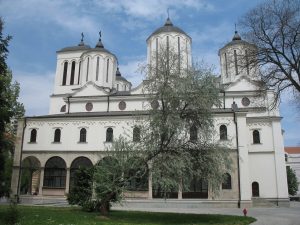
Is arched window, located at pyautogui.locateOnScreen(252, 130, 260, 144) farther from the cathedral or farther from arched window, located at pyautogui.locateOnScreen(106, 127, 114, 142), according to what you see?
arched window, located at pyautogui.locateOnScreen(106, 127, 114, 142)

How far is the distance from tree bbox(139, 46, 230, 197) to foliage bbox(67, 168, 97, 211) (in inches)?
193

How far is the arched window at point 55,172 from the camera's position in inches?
1308

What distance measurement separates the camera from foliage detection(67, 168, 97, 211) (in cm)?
2010

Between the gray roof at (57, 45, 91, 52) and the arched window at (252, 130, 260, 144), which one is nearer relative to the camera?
the arched window at (252, 130, 260, 144)

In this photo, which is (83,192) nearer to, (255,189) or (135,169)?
(135,169)

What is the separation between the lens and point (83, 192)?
21250 millimetres

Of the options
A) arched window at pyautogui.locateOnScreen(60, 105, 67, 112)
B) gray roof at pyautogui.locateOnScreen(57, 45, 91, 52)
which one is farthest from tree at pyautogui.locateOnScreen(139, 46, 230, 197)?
gray roof at pyautogui.locateOnScreen(57, 45, 91, 52)

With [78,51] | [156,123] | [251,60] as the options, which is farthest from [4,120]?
[78,51]

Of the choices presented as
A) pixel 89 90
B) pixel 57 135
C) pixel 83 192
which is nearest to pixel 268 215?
pixel 83 192

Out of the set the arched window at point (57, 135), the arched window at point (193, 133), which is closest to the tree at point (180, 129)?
the arched window at point (193, 133)

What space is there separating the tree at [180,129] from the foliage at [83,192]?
4895mm

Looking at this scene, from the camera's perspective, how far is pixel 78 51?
4528cm

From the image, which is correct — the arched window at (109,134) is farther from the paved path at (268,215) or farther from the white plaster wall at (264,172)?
the white plaster wall at (264,172)

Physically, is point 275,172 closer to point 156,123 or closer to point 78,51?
point 156,123
